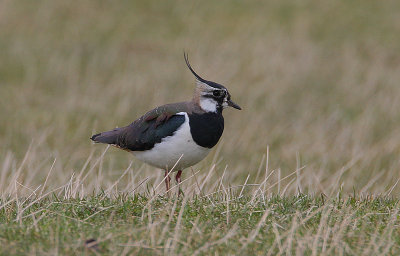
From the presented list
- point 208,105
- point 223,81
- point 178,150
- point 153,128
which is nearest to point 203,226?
point 178,150

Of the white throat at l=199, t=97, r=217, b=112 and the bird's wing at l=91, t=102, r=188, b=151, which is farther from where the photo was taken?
the white throat at l=199, t=97, r=217, b=112

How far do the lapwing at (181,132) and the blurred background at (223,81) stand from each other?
2.48 m

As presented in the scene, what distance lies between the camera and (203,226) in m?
6.07

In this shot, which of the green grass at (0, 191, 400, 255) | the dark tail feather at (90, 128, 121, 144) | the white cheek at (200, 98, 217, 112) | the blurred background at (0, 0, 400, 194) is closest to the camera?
the green grass at (0, 191, 400, 255)

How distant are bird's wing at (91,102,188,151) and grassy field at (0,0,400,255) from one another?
0.49 metres

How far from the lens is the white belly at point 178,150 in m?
7.30

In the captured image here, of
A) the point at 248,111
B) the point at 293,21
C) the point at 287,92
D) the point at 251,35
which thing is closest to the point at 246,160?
the point at 248,111

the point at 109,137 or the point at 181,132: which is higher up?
the point at 181,132

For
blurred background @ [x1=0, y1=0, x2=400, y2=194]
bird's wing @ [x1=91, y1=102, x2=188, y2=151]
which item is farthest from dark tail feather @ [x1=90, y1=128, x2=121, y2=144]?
blurred background @ [x1=0, y1=0, x2=400, y2=194]

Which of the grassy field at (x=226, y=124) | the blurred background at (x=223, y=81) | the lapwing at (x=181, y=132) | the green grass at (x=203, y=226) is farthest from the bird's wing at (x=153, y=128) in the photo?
the blurred background at (x=223, y=81)

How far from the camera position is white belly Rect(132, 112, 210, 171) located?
7297 mm

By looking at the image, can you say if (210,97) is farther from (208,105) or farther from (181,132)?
(181,132)

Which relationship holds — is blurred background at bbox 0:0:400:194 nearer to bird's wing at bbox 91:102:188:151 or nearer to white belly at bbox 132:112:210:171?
bird's wing at bbox 91:102:188:151

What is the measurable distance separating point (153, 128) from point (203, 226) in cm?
179
